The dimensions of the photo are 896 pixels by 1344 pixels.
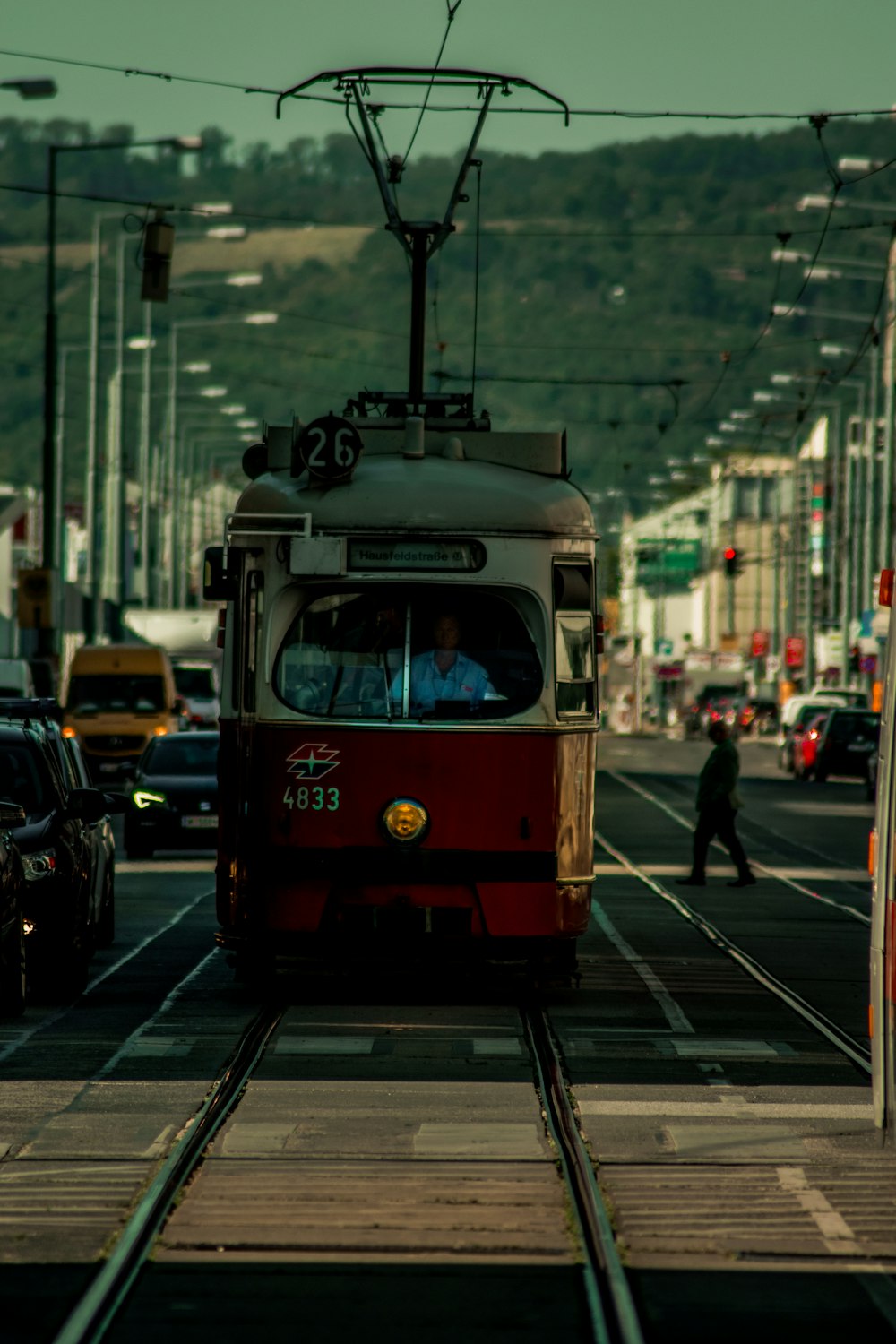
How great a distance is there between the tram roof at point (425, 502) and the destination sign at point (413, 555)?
7cm

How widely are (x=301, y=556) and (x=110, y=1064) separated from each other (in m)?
3.38

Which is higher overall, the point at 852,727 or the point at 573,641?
the point at 573,641

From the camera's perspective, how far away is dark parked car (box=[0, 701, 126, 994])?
15.4 m

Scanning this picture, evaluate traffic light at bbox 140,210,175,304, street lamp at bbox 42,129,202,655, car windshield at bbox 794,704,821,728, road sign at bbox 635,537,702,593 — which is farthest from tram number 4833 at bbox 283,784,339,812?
road sign at bbox 635,537,702,593

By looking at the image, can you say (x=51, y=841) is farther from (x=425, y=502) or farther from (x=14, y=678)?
(x=14, y=678)

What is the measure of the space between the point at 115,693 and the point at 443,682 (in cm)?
3545

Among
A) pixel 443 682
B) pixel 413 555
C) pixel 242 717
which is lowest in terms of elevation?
pixel 242 717

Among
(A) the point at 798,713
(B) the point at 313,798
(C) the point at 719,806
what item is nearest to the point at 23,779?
(B) the point at 313,798

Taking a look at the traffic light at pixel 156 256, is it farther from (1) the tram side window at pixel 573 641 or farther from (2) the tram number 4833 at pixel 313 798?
(2) the tram number 4833 at pixel 313 798

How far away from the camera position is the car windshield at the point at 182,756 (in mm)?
32125

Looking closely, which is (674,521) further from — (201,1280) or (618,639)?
(201,1280)

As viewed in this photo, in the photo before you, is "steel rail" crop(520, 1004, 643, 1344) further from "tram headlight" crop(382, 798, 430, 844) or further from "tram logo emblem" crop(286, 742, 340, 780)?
"tram logo emblem" crop(286, 742, 340, 780)

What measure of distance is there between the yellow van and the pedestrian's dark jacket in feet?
73.2

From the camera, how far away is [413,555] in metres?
14.7
